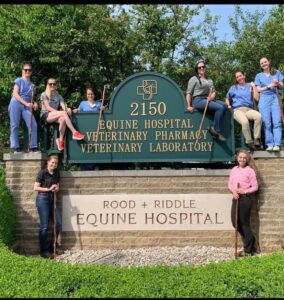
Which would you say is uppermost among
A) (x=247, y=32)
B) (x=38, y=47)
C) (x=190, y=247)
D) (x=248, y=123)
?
(x=247, y=32)

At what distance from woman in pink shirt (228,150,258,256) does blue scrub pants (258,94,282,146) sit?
0.68 metres

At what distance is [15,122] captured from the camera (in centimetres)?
749

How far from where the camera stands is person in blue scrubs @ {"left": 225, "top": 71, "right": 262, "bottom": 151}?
24.5 feet

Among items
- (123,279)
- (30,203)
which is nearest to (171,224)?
(30,203)

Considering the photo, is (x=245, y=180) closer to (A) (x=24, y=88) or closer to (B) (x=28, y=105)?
(B) (x=28, y=105)

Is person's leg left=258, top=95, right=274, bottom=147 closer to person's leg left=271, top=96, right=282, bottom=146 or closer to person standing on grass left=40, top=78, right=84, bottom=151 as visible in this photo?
person's leg left=271, top=96, right=282, bottom=146

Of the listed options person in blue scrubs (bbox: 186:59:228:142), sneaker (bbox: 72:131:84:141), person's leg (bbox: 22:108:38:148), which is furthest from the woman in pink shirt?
person's leg (bbox: 22:108:38:148)

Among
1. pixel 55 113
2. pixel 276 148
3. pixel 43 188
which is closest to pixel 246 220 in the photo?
pixel 276 148

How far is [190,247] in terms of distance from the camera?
730cm

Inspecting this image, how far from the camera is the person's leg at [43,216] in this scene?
23.2ft

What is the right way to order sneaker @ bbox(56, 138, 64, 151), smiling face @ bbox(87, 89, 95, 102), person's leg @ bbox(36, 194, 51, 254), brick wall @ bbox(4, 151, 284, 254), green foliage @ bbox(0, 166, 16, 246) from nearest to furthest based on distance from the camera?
green foliage @ bbox(0, 166, 16, 246)
person's leg @ bbox(36, 194, 51, 254)
brick wall @ bbox(4, 151, 284, 254)
sneaker @ bbox(56, 138, 64, 151)
smiling face @ bbox(87, 89, 95, 102)

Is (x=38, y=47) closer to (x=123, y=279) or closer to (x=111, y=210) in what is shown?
(x=111, y=210)

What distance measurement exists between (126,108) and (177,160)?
1.26m

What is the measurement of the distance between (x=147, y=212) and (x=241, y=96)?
251 cm
